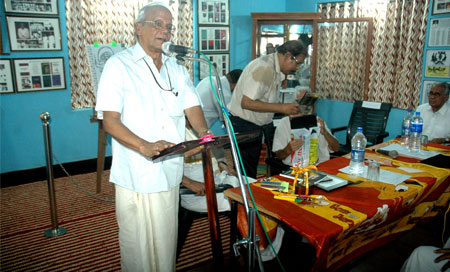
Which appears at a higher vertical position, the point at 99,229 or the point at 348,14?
the point at 348,14

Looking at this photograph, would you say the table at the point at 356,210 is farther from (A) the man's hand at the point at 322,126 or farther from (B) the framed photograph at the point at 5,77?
(B) the framed photograph at the point at 5,77

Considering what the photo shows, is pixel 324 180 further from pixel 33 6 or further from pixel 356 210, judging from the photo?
pixel 33 6

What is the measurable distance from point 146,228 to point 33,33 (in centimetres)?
342

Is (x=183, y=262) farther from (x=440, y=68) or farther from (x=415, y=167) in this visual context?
(x=440, y=68)

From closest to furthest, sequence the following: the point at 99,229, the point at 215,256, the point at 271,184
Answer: the point at 215,256
the point at 271,184
the point at 99,229

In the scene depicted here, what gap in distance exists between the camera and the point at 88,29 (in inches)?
170

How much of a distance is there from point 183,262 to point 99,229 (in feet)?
3.02

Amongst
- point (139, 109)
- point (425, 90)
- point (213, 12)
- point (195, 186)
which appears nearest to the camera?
point (139, 109)

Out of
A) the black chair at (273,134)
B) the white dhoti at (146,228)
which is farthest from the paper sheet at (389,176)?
the white dhoti at (146,228)

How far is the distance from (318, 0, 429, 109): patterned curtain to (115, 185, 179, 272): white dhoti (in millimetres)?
4039

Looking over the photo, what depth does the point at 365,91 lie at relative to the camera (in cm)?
504

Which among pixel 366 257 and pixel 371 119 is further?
pixel 371 119

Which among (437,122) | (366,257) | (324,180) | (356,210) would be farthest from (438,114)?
(356,210)

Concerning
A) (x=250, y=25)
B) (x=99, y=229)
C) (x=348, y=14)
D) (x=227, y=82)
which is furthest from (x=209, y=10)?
(x=99, y=229)
